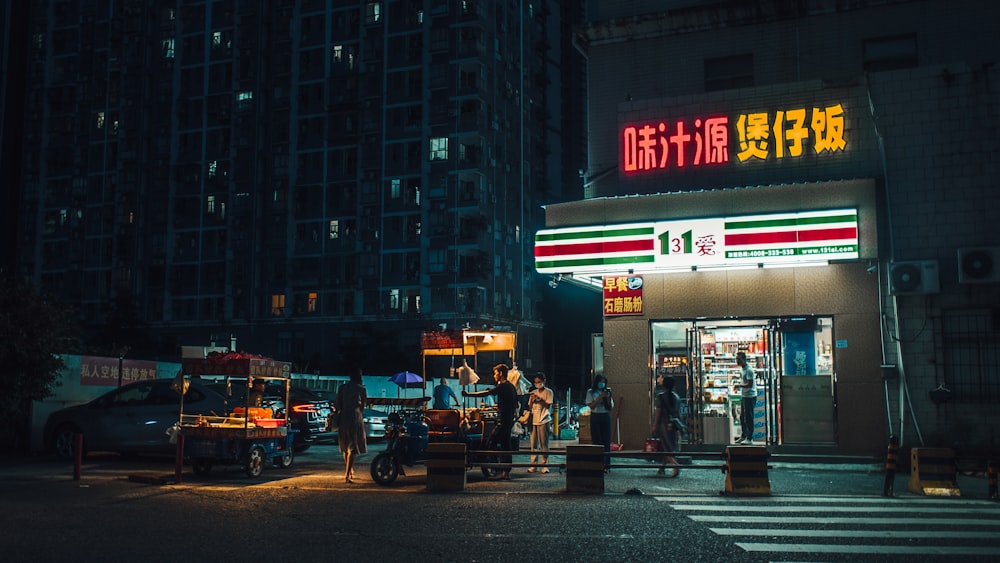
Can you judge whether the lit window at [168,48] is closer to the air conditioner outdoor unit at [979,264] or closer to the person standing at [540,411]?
the person standing at [540,411]

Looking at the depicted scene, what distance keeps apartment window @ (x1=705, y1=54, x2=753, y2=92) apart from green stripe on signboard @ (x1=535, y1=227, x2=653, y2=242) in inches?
171

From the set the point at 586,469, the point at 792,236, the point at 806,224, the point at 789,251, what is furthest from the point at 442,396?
the point at 806,224

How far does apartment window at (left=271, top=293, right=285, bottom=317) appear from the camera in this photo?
66.4m

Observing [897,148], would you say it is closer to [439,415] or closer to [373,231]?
[439,415]

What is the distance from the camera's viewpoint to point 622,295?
19500 mm

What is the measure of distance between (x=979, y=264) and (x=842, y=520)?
26.6 feet

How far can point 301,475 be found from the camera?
15.9m

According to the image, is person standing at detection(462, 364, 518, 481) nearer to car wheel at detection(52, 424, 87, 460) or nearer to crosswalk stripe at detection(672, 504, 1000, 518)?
crosswalk stripe at detection(672, 504, 1000, 518)

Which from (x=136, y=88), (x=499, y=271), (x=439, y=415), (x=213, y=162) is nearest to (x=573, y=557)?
(x=439, y=415)

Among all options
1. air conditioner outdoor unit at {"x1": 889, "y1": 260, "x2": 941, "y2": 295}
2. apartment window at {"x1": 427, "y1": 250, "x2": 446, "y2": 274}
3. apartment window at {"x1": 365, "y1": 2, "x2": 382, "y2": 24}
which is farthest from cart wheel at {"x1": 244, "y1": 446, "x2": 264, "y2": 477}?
apartment window at {"x1": 365, "y1": 2, "x2": 382, "y2": 24}

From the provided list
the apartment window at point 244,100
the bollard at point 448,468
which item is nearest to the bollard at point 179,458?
the bollard at point 448,468

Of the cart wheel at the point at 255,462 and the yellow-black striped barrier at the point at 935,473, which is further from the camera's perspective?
the cart wheel at the point at 255,462

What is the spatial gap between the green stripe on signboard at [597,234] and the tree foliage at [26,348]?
11336 millimetres

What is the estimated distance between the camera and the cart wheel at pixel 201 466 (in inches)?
617
